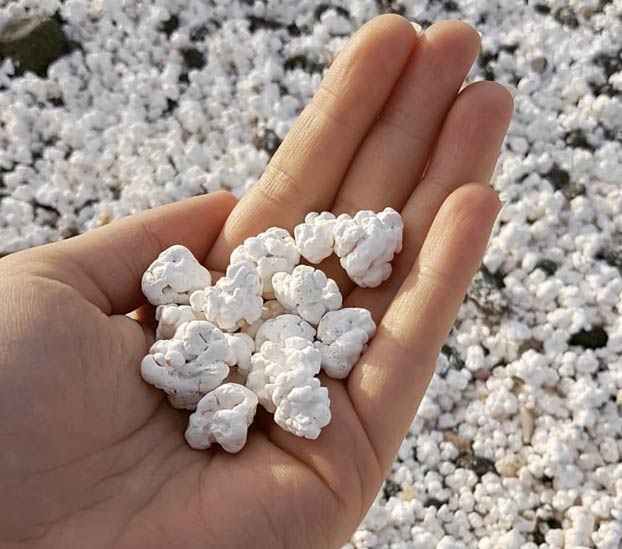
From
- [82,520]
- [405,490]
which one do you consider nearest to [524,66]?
[405,490]

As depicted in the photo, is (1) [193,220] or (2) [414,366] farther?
(1) [193,220]

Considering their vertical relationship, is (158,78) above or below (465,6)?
below

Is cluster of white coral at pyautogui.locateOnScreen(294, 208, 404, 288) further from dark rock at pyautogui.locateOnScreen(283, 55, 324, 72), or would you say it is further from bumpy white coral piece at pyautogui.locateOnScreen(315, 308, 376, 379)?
dark rock at pyautogui.locateOnScreen(283, 55, 324, 72)

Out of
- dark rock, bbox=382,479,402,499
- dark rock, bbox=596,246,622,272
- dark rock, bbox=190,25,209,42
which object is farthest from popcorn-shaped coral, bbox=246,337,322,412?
dark rock, bbox=190,25,209,42

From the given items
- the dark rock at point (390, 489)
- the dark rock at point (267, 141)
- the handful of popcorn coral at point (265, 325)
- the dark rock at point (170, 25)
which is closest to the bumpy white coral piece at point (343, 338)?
the handful of popcorn coral at point (265, 325)

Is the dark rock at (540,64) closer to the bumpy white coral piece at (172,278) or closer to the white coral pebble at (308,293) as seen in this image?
the white coral pebble at (308,293)

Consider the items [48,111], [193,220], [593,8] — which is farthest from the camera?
[593,8]

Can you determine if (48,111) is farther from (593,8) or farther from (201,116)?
(593,8)
